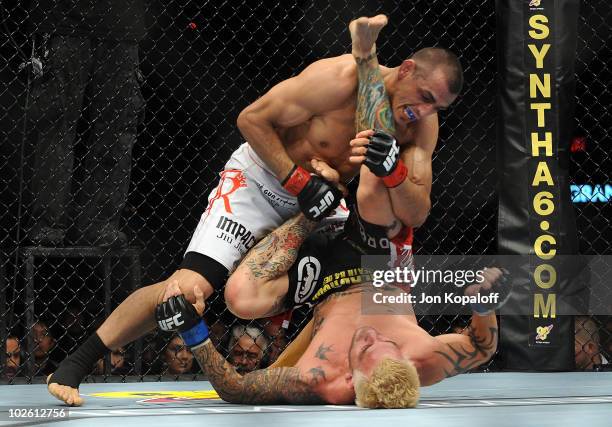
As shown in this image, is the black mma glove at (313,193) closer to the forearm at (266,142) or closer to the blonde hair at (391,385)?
the forearm at (266,142)

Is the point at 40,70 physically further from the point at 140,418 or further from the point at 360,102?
the point at 140,418

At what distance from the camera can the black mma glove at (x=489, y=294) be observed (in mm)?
2330

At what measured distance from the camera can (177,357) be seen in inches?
144

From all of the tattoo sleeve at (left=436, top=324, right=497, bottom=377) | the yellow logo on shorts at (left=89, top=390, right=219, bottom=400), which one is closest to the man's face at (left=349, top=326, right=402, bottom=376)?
the tattoo sleeve at (left=436, top=324, right=497, bottom=377)

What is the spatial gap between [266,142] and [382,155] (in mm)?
467

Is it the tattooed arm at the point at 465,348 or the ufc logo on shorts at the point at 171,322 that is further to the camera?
the tattooed arm at the point at 465,348

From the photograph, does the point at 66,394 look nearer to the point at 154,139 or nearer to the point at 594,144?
the point at 154,139

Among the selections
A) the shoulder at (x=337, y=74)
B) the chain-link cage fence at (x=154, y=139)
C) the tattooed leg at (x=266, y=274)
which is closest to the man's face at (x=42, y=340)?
the chain-link cage fence at (x=154, y=139)

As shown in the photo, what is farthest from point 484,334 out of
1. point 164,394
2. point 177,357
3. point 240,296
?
point 177,357

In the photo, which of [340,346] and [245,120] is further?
[245,120]

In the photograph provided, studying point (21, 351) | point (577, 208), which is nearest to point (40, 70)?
point (21, 351)

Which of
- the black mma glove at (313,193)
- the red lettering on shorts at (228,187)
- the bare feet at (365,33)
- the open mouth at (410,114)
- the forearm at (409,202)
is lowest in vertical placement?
the red lettering on shorts at (228,187)

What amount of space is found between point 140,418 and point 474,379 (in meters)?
1.53

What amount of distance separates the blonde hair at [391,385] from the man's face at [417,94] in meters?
0.63
